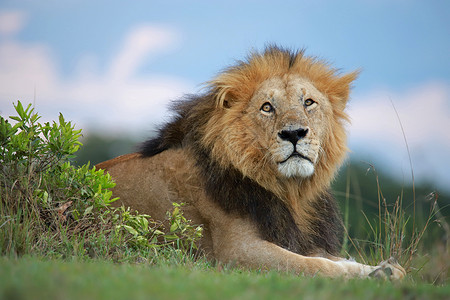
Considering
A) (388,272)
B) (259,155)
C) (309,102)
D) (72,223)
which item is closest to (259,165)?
(259,155)

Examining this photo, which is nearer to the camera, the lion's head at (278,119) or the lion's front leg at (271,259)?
the lion's front leg at (271,259)

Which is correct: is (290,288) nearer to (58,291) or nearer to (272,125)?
(58,291)

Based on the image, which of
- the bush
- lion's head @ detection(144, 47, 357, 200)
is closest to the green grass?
the bush

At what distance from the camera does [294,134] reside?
534cm

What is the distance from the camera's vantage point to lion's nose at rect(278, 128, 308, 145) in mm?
5340

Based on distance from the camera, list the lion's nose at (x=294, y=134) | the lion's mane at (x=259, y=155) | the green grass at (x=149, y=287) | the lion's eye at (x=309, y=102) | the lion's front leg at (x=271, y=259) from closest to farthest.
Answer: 1. the green grass at (x=149, y=287)
2. the lion's front leg at (x=271, y=259)
3. the lion's nose at (x=294, y=134)
4. the lion's mane at (x=259, y=155)
5. the lion's eye at (x=309, y=102)

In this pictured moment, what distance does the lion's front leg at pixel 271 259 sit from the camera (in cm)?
504

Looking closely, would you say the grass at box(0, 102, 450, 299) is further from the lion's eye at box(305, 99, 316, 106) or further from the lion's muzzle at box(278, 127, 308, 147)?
the lion's eye at box(305, 99, 316, 106)

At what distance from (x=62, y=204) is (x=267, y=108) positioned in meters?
2.21

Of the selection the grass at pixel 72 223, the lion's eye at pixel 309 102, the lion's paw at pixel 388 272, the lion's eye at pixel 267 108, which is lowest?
the lion's paw at pixel 388 272

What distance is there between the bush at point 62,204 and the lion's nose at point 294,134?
1187 mm

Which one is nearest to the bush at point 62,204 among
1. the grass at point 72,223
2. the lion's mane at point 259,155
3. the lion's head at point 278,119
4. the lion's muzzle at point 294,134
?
the grass at point 72,223

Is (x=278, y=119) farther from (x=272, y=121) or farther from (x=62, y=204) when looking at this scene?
(x=62, y=204)

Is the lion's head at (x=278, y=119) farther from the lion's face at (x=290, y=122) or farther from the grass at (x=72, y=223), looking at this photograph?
the grass at (x=72, y=223)
